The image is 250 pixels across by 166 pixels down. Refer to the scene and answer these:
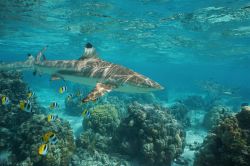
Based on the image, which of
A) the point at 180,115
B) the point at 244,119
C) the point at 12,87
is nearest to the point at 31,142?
the point at 12,87

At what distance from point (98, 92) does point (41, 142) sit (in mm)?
3237

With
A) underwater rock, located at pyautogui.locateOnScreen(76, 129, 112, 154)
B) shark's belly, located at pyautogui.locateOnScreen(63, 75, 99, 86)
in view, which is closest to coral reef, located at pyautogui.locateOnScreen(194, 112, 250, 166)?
shark's belly, located at pyautogui.locateOnScreen(63, 75, 99, 86)

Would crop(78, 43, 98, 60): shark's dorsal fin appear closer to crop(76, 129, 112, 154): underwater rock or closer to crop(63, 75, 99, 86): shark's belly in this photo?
crop(63, 75, 99, 86): shark's belly

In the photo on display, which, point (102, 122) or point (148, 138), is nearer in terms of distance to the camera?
point (148, 138)

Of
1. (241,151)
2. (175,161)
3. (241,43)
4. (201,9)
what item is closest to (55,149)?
(175,161)

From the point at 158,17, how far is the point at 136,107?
14.5 metres

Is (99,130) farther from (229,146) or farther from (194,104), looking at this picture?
(194,104)

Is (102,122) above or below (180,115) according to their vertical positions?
above

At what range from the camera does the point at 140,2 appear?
738 inches

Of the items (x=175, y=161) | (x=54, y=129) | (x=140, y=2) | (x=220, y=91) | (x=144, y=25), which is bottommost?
(x=220, y=91)

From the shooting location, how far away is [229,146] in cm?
623

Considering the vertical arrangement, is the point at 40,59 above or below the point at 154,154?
above

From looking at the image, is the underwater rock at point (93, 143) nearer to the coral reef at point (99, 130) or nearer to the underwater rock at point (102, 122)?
the coral reef at point (99, 130)

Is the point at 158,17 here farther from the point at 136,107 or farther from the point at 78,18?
the point at 136,107
